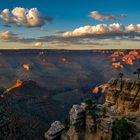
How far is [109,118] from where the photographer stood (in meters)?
111

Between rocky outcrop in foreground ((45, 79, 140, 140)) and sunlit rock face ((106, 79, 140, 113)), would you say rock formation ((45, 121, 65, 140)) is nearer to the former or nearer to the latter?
rocky outcrop in foreground ((45, 79, 140, 140))

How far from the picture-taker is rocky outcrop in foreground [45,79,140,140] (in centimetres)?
10588

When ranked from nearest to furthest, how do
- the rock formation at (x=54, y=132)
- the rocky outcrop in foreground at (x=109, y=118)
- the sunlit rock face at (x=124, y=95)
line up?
the rocky outcrop in foreground at (x=109, y=118), the sunlit rock face at (x=124, y=95), the rock formation at (x=54, y=132)

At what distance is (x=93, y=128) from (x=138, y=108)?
18460 mm

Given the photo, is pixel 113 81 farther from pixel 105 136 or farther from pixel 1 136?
pixel 1 136

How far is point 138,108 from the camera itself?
119562mm

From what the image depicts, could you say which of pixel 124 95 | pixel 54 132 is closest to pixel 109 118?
pixel 124 95

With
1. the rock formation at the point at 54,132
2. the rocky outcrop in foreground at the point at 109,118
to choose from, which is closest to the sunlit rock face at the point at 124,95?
the rocky outcrop in foreground at the point at 109,118

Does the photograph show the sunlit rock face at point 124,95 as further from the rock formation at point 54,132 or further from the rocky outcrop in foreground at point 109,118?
the rock formation at point 54,132

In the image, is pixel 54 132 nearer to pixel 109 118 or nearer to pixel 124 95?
pixel 109 118

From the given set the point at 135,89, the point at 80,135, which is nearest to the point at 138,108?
the point at 135,89

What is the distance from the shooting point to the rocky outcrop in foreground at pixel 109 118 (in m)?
106

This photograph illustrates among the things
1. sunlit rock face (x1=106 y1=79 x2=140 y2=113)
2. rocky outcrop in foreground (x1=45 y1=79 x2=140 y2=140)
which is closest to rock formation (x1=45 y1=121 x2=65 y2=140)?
rocky outcrop in foreground (x1=45 y1=79 x2=140 y2=140)

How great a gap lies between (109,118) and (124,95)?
52.6 feet
